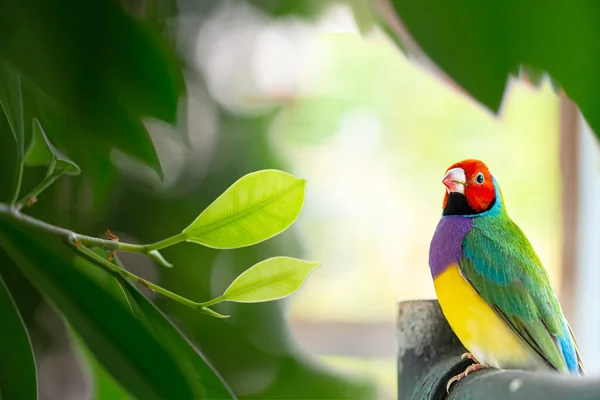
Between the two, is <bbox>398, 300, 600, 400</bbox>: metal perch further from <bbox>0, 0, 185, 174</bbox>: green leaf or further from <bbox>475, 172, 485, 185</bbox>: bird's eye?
<bbox>0, 0, 185, 174</bbox>: green leaf

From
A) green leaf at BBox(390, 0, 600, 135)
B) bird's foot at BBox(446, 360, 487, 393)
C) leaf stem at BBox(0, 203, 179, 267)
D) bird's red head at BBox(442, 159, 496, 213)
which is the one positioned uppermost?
green leaf at BBox(390, 0, 600, 135)

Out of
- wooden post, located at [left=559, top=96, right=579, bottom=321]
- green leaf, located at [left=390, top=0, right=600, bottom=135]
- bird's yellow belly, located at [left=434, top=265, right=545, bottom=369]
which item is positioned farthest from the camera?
wooden post, located at [left=559, top=96, right=579, bottom=321]

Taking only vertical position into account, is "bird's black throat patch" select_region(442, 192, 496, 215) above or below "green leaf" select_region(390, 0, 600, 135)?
below

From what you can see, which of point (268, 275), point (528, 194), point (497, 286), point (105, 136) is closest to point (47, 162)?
point (105, 136)

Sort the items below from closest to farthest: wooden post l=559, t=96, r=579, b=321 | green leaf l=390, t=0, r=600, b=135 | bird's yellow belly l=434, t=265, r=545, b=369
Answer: green leaf l=390, t=0, r=600, b=135
bird's yellow belly l=434, t=265, r=545, b=369
wooden post l=559, t=96, r=579, b=321

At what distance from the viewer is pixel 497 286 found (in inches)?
14.4

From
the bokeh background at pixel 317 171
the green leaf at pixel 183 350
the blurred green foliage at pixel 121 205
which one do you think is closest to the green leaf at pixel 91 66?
the blurred green foliage at pixel 121 205

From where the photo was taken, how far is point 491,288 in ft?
1.20

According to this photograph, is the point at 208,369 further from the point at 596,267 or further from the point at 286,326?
the point at 596,267

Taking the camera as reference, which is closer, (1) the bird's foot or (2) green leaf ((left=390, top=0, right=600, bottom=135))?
(2) green leaf ((left=390, top=0, right=600, bottom=135))

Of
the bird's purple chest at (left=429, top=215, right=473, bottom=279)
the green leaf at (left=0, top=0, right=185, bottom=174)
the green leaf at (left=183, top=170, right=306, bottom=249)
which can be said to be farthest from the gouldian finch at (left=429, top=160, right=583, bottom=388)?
the green leaf at (left=0, top=0, right=185, bottom=174)

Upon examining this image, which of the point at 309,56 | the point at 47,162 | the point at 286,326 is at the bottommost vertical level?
the point at 286,326

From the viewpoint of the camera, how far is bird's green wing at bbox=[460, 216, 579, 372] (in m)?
0.35

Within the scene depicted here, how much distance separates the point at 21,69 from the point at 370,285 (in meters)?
0.48
